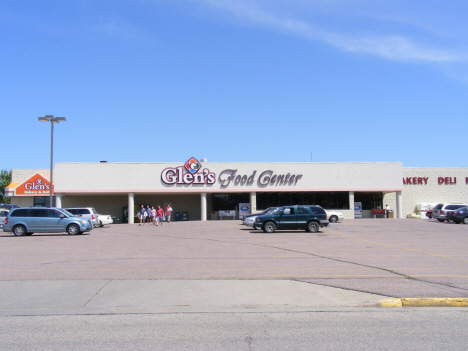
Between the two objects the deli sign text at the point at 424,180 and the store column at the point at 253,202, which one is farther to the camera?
the deli sign text at the point at 424,180

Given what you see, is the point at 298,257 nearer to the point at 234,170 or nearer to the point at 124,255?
the point at 124,255

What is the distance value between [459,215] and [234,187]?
20289mm

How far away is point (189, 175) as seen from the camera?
141 ft

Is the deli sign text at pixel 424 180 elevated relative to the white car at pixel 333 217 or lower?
elevated

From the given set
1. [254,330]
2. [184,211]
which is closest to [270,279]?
[254,330]

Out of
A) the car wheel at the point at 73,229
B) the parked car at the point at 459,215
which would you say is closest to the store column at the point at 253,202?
the parked car at the point at 459,215

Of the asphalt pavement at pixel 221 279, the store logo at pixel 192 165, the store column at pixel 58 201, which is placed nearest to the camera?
the asphalt pavement at pixel 221 279

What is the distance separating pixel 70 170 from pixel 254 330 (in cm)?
3843

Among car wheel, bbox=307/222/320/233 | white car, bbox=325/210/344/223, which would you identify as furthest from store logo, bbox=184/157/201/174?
car wheel, bbox=307/222/320/233

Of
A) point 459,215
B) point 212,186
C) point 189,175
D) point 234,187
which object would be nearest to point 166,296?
→ point 459,215

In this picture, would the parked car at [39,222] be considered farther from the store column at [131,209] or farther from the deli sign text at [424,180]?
the deli sign text at [424,180]

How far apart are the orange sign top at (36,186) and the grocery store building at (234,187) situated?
0.09m

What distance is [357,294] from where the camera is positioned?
360 inches

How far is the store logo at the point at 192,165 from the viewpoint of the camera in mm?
42938
